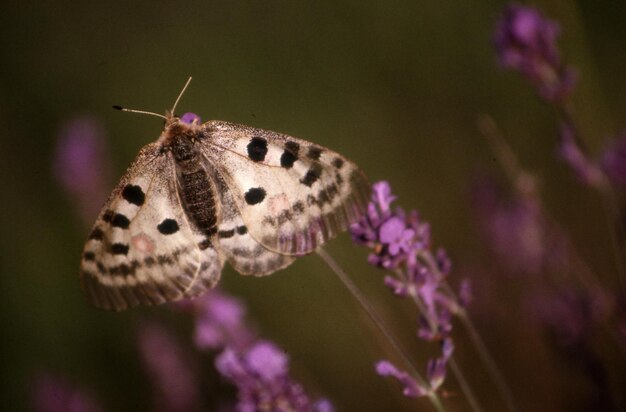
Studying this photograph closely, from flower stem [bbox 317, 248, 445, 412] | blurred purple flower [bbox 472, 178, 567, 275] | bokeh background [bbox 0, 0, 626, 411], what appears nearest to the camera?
flower stem [bbox 317, 248, 445, 412]

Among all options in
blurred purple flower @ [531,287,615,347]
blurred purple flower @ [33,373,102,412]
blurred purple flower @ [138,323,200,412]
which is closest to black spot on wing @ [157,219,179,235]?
blurred purple flower @ [138,323,200,412]

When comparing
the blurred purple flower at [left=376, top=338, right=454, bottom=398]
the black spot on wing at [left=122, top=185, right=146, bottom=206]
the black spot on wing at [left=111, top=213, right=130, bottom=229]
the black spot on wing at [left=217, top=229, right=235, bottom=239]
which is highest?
the black spot on wing at [left=122, top=185, right=146, bottom=206]

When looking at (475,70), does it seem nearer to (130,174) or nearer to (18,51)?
(130,174)

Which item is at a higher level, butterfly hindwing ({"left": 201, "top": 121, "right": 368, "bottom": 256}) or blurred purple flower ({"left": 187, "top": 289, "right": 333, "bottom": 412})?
butterfly hindwing ({"left": 201, "top": 121, "right": 368, "bottom": 256})

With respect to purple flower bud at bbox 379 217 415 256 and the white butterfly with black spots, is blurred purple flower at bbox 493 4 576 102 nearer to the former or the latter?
the white butterfly with black spots

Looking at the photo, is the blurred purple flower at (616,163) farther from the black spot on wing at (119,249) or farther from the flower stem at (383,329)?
the black spot on wing at (119,249)

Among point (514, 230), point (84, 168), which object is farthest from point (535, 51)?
A: point (84, 168)

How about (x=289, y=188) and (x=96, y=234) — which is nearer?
(x=289, y=188)

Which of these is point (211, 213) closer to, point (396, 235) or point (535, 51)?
point (396, 235)
